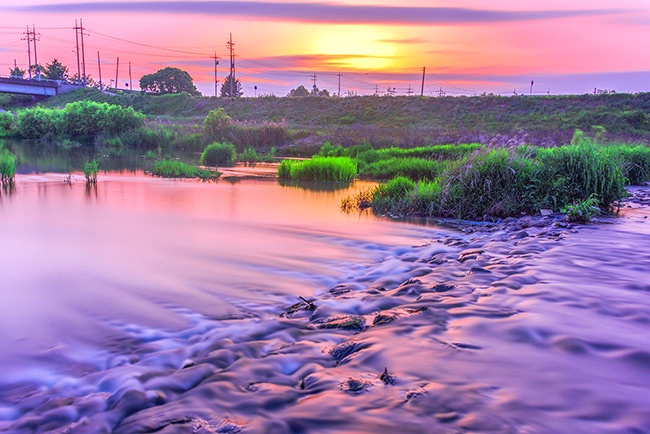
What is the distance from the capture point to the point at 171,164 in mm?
22703

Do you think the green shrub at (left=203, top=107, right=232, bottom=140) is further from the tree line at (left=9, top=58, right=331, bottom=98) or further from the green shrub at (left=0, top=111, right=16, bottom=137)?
the tree line at (left=9, top=58, right=331, bottom=98)

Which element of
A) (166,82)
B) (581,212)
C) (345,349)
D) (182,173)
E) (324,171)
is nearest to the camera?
(345,349)

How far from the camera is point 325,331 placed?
554cm

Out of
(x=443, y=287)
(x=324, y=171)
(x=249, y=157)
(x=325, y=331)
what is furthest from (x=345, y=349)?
(x=249, y=157)

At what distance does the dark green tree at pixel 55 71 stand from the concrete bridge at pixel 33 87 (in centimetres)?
2715

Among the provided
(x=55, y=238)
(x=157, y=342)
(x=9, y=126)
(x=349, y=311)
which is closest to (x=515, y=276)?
(x=349, y=311)

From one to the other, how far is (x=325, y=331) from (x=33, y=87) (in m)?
105

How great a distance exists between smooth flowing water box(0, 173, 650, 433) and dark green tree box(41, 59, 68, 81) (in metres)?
128

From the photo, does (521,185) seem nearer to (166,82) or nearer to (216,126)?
(216,126)

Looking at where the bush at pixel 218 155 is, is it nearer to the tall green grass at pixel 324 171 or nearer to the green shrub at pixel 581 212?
the tall green grass at pixel 324 171

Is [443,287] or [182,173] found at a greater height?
[182,173]

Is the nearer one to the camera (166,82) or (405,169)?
(405,169)

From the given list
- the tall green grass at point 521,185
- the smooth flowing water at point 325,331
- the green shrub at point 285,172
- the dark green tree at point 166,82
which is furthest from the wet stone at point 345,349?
the dark green tree at point 166,82

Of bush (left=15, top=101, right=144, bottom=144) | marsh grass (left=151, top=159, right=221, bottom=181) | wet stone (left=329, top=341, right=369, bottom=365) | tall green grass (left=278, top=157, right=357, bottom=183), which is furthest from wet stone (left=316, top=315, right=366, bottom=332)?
bush (left=15, top=101, right=144, bottom=144)
